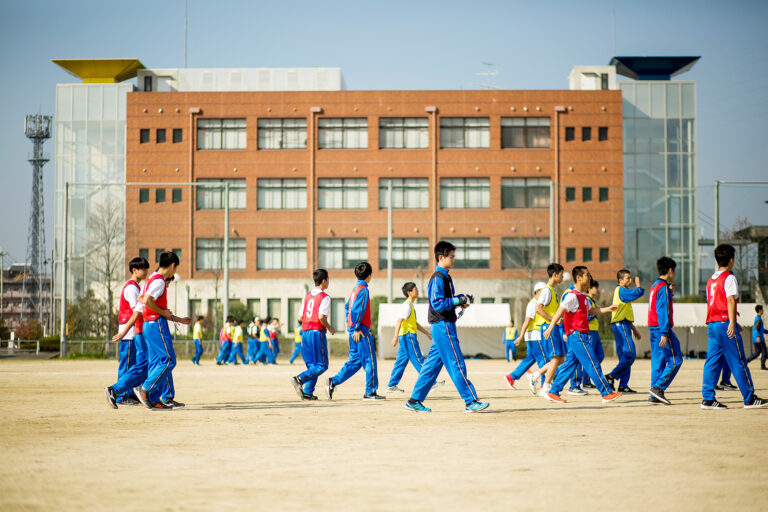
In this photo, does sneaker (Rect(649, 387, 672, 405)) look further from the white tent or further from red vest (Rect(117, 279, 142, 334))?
the white tent

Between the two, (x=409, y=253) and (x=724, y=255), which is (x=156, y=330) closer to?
(x=724, y=255)

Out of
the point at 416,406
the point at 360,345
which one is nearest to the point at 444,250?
the point at 416,406

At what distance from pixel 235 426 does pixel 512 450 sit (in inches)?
148

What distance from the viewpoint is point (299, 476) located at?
22.0 feet

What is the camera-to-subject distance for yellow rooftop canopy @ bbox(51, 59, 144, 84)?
69.4 metres

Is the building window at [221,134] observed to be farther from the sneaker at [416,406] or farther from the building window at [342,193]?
the sneaker at [416,406]

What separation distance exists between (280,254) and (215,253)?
478 cm

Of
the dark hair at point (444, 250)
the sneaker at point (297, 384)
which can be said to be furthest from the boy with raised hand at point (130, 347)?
the dark hair at point (444, 250)

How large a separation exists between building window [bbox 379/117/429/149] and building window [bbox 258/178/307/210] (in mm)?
6797

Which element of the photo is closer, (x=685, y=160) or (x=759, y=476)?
(x=759, y=476)

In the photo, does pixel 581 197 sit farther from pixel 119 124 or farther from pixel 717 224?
pixel 119 124

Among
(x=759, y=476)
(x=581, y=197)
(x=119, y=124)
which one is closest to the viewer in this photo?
(x=759, y=476)

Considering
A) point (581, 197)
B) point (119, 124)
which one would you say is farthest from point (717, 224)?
point (119, 124)

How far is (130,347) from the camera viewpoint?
43.2 ft
